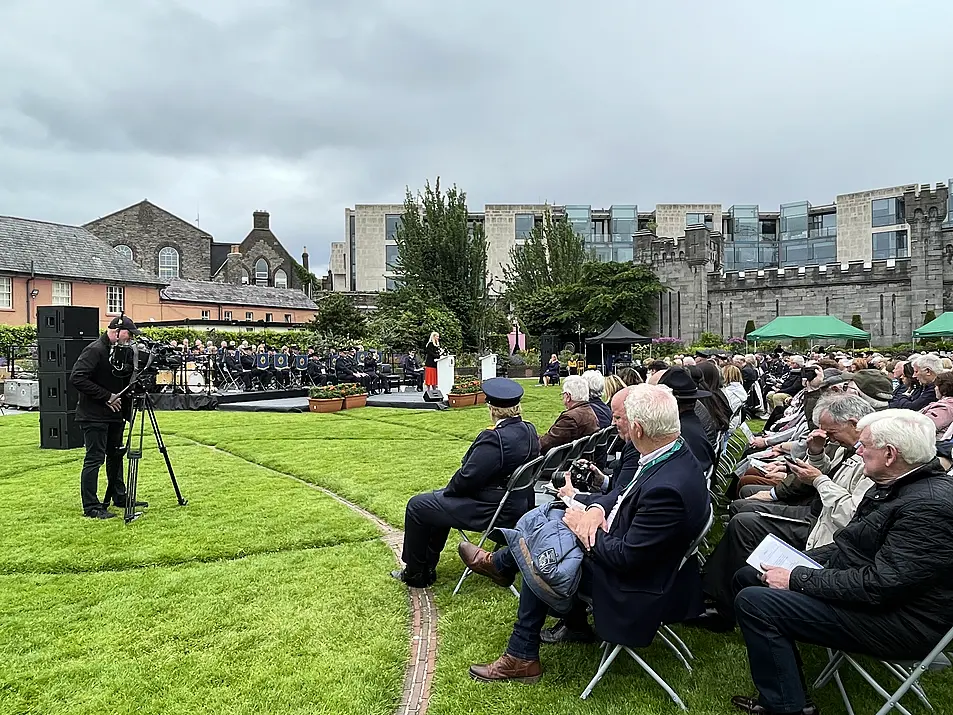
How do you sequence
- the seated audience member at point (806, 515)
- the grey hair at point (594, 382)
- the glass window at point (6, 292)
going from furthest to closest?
the glass window at point (6, 292), the grey hair at point (594, 382), the seated audience member at point (806, 515)

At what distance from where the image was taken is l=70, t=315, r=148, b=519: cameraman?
22.7 feet

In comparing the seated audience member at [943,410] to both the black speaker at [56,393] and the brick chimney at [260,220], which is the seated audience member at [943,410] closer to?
the black speaker at [56,393]

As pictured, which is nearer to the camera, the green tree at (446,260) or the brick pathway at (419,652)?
the brick pathway at (419,652)

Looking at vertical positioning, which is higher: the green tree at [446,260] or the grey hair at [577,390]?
the green tree at [446,260]

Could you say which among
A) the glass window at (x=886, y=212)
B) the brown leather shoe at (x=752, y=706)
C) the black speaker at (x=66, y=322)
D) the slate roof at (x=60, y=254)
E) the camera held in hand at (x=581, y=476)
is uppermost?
the glass window at (x=886, y=212)

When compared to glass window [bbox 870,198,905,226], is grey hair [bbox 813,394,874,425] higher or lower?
lower

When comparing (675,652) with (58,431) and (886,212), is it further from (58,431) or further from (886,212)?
(886,212)

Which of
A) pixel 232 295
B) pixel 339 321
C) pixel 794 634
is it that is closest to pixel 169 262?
pixel 232 295

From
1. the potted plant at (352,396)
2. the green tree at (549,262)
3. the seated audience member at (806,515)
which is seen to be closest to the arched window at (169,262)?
the green tree at (549,262)

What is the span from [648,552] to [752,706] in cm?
93

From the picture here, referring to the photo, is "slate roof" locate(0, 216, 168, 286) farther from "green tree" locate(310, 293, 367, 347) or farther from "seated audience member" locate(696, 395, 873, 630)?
"seated audience member" locate(696, 395, 873, 630)

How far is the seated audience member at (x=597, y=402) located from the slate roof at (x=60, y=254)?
130ft

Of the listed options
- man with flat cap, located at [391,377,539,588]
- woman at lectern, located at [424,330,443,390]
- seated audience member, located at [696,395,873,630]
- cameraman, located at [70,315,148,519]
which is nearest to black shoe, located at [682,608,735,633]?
seated audience member, located at [696,395,873,630]

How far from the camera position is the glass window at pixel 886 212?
58.3 metres
